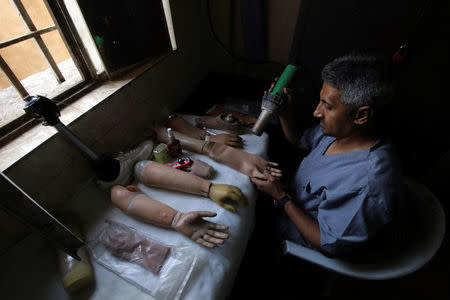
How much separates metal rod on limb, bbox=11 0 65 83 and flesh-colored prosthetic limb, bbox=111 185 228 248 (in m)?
0.69

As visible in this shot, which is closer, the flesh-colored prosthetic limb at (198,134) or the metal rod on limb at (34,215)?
the metal rod on limb at (34,215)

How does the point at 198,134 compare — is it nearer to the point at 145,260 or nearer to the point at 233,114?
the point at 233,114

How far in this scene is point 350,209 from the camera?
757mm

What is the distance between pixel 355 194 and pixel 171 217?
72cm

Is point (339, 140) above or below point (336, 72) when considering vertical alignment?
below

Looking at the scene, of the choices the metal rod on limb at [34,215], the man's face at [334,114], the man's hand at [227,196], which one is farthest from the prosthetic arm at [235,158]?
the metal rod on limb at [34,215]

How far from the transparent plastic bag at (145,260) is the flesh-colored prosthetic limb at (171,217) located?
0.21 feet

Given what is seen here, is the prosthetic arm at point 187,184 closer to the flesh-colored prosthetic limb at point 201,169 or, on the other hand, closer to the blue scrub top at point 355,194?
the flesh-colored prosthetic limb at point 201,169

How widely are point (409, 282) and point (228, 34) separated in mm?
2407

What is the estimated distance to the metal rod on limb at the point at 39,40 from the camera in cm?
87

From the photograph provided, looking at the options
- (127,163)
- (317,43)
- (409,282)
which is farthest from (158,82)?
(409,282)

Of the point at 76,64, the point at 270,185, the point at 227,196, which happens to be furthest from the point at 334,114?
the point at 76,64

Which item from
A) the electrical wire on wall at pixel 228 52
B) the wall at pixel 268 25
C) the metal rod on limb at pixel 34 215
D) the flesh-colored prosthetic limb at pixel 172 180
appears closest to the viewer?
the metal rod on limb at pixel 34 215

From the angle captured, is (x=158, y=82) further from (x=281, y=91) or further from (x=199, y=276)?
(x=199, y=276)
